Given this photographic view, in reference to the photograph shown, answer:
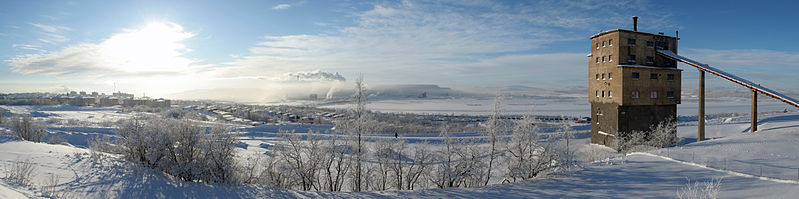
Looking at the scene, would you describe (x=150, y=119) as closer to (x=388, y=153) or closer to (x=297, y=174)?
(x=297, y=174)

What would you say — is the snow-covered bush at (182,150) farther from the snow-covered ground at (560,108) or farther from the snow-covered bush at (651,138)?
the snow-covered ground at (560,108)

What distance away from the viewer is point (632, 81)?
22.4m

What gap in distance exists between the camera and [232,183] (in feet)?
44.2

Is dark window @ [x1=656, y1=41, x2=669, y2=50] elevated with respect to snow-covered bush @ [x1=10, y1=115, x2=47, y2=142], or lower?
elevated

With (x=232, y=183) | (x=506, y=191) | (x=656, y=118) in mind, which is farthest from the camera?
(x=656, y=118)

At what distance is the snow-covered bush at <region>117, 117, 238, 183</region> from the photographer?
13.3m

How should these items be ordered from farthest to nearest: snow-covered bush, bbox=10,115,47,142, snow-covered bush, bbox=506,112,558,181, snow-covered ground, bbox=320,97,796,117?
snow-covered ground, bbox=320,97,796,117
snow-covered bush, bbox=10,115,47,142
snow-covered bush, bbox=506,112,558,181

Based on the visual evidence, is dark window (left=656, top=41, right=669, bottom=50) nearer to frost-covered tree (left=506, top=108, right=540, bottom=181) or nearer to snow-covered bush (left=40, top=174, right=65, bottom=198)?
frost-covered tree (left=506, top=108, right=540, bottom=181)

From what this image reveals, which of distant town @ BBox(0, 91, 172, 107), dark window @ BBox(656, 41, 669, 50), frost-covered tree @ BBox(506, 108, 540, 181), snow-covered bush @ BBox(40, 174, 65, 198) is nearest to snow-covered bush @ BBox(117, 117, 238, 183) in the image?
snow-covered bush @ BBox(40, 174, 65, 198)

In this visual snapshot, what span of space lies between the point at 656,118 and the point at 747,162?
9.37 metres

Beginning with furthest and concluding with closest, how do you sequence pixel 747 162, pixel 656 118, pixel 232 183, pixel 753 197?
pixel 656 118 → pixel 747 162 → pixel 232 183 → pixel 753 197

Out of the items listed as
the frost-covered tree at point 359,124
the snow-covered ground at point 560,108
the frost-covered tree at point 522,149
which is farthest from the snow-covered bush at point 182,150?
the snow-covered ground at point 560,108

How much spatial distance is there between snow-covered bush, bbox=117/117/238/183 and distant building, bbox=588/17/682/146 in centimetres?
2218

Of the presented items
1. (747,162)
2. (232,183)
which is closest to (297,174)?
(232,183)
